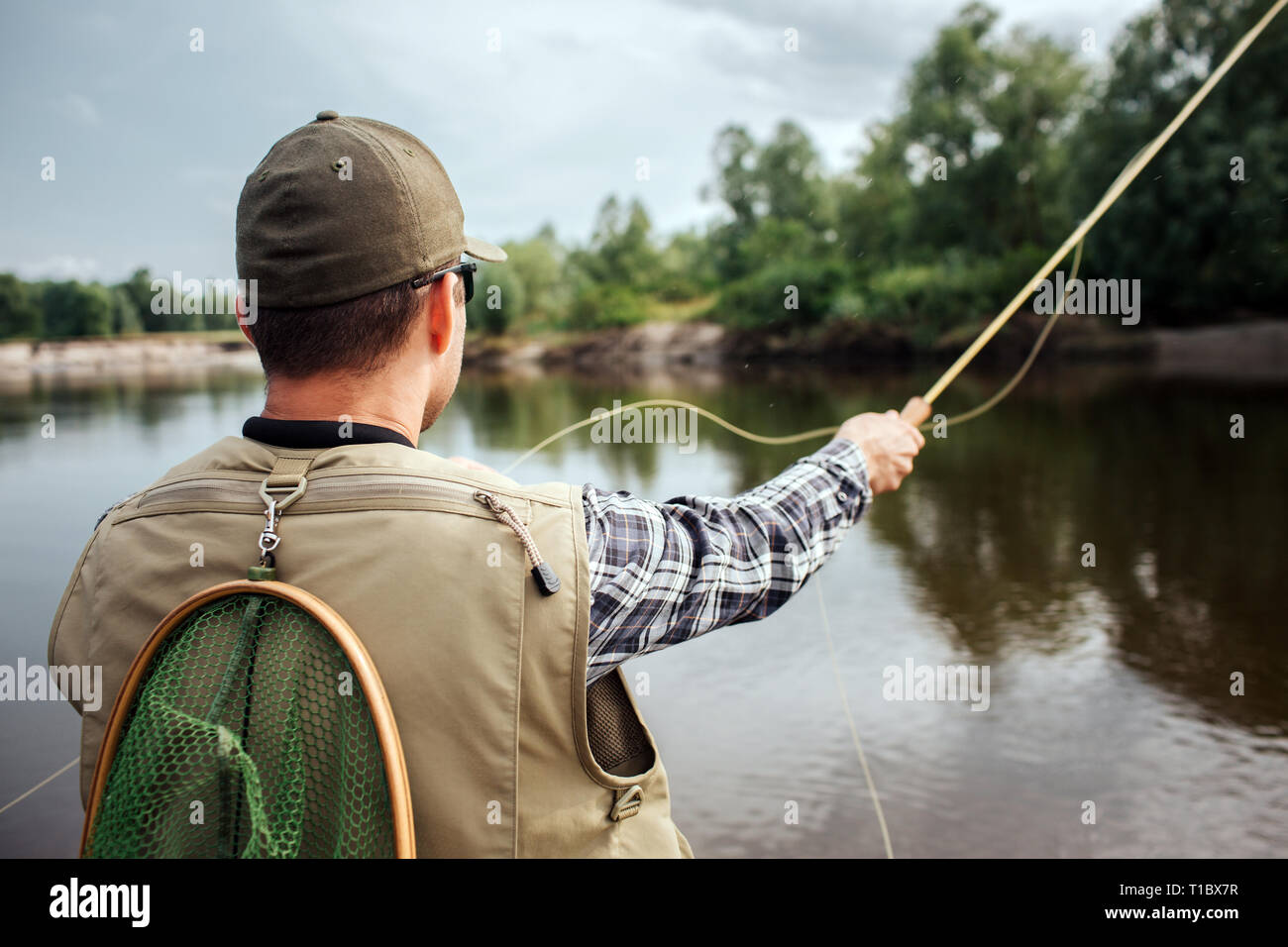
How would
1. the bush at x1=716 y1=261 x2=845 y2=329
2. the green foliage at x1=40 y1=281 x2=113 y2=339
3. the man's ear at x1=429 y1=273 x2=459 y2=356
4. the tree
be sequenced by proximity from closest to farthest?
the man's ear at x1=429 y1=273 x2=459 y2=356, the tree, the green foliage at x1=40 y1=281 x2=113 y2=339, the bush at x1=716 y1=261 x2=845 y2=329

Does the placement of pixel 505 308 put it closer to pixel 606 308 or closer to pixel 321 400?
pixel 606 308

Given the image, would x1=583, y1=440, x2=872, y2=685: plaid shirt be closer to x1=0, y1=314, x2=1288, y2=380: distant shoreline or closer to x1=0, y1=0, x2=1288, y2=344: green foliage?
x1=0, y1=0, x2=1288, y2=344: green foliage

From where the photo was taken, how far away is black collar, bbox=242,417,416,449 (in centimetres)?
128

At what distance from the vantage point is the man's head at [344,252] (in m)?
1.27

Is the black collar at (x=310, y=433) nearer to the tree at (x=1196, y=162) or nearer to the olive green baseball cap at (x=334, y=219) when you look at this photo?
the olive green baseball cap at (x=334, y=219)

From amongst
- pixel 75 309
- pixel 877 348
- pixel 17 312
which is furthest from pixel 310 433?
pixel 75 309

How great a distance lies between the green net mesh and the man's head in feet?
1.24

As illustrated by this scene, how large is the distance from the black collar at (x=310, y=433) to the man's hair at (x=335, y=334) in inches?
3.2

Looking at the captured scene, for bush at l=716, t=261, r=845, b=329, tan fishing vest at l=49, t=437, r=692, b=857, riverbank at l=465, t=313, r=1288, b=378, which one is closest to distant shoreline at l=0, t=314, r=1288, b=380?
riverbank at l=465, t=313, r=1288, b=378

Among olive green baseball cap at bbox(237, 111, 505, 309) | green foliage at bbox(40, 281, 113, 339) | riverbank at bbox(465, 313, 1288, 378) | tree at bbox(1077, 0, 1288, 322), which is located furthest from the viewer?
green foliage at bbox(40, 281, 113, 339)

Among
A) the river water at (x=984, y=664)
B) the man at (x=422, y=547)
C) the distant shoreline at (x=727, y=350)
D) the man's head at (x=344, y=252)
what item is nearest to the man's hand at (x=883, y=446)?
the man at (x=422, y=547)

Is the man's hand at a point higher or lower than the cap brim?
lower

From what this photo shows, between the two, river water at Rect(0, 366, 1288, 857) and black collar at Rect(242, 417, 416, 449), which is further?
river water at Rect(0, 366, 1288, 857)

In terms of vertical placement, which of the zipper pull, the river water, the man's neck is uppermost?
the man's neck
